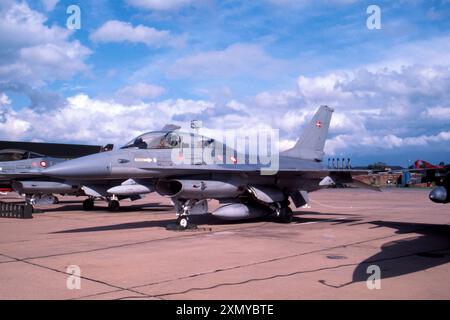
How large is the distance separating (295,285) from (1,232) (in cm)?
960

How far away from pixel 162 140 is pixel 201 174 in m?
1.52

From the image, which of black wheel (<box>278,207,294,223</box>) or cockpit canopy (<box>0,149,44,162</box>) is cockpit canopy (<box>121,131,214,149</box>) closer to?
black wheel (<box>278,207,294,223</box>)

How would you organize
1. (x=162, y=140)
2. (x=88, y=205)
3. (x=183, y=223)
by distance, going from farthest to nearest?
(x=88, y=205), (x=162, y=140), (x=183, y=223)

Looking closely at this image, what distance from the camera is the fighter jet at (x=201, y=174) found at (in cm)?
1175

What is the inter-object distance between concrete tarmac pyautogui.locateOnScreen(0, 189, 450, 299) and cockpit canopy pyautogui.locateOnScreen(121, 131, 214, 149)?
2415 mm

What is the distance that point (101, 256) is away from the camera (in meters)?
8.21

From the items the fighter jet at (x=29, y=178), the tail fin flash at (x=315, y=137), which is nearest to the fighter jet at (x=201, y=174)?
the tail fin flash at (x=315, y=137)

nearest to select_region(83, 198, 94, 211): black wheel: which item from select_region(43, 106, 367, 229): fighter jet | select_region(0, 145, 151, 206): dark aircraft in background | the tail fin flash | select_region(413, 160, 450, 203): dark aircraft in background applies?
select_region(0, 145, 151, 206): dark aircraft in background

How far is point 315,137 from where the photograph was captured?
1727cm

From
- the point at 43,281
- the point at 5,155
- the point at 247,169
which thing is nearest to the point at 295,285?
the point at 43,281

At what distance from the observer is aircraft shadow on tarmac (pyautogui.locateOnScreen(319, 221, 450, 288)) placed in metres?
6.71

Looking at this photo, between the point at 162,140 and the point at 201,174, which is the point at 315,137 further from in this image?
the point at 162,140

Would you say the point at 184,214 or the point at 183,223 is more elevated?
the point at 184,214

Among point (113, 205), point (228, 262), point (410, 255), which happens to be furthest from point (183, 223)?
point (113, 205)
